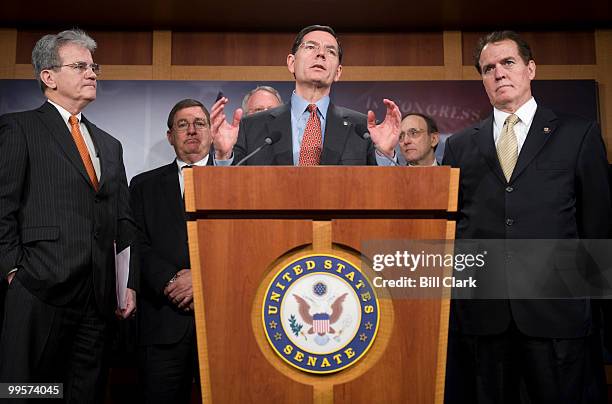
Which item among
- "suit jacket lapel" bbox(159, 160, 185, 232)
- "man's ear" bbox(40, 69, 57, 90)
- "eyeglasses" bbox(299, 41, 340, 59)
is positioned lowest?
"suit jacket lapel" bbox(159, 160, 185, 232)

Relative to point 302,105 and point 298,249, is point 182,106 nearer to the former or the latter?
point 302,105

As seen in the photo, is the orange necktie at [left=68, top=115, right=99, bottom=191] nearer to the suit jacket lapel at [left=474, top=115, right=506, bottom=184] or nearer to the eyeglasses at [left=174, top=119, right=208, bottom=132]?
the eyeglasses at [left=174, top=119, right=208, bottom=132]

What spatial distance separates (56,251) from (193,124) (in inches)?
59.6

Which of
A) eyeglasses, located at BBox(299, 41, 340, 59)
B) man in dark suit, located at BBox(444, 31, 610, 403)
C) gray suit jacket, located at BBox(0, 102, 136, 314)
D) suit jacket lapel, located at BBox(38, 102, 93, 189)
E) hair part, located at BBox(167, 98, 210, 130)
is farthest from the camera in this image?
hair part, located at BBox(167, 98, 210, 130)

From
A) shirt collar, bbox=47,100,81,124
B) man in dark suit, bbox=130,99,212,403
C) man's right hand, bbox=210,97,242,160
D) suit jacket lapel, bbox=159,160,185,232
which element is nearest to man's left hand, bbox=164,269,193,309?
man in dark suit, bbox=130,99,212,403

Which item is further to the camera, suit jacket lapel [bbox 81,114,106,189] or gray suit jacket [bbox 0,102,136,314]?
suit jacket lapel [bbox 81,114,106,189]

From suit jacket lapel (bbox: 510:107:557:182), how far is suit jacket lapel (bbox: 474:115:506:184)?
58 mm

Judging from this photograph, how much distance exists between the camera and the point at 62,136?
97.4 inches

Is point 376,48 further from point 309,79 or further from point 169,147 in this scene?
point 309,79

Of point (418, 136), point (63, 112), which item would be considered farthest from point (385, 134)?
point (418, 136)

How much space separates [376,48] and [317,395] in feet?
9.74

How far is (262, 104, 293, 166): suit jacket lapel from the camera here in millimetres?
2482

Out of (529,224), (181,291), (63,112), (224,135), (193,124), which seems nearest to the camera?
(224,135)

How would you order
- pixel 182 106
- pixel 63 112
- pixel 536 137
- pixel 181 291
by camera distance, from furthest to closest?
pixel 182 106 < pixel 181 291 < pixel 63 112 < pixel 536 137
